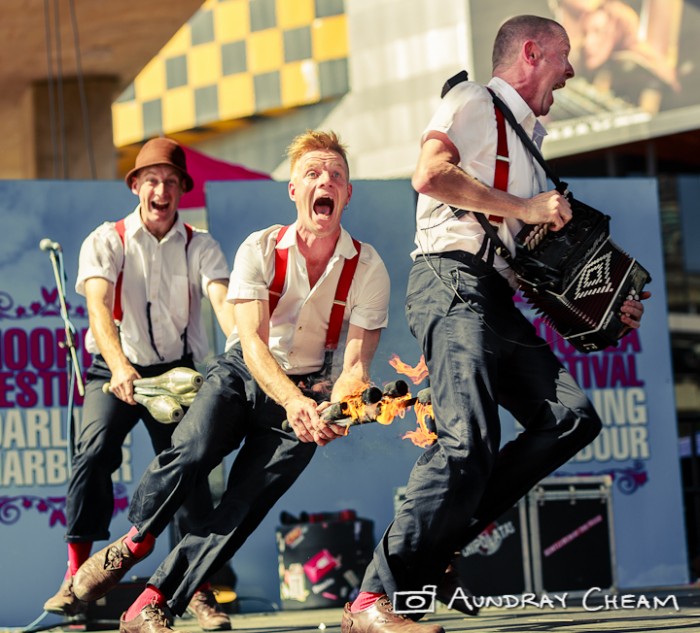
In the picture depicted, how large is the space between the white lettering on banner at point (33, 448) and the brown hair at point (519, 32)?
343 centimetres

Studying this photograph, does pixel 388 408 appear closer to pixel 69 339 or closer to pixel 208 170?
pixel 69 339

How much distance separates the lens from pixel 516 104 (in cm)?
447

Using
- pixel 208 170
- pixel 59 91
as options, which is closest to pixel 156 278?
pixel 208 170

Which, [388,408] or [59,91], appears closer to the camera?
[388,408]

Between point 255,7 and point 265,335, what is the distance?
2228cm

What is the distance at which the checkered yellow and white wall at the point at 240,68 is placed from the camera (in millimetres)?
24984

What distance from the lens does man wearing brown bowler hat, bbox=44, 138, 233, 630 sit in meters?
5.77

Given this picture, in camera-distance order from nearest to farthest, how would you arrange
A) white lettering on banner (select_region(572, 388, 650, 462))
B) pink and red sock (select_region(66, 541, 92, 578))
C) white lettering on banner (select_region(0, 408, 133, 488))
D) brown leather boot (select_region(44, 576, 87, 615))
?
brown leather boot (select_region(44, 576, 87, 615)) → pink and red sock (select_region(66, 541, 92, 578)) → white lettering on banner (select_region(0, 408, 133, 488)) → white lettering on banner (select_region(572, 388, 650, 462))

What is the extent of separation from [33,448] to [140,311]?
146 centimetres

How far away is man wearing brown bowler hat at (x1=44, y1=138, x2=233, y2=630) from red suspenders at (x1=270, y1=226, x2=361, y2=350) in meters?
0.77

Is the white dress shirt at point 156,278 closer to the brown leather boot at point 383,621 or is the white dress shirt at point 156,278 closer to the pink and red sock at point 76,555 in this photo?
the pink and red sock at point 76,555

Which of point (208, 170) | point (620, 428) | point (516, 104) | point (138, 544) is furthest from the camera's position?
point (208, 170)

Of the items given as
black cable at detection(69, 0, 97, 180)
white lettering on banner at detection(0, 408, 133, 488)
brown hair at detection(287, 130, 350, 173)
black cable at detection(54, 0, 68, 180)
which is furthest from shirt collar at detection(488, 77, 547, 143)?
black cable at detection(54, 0, 68, 180)

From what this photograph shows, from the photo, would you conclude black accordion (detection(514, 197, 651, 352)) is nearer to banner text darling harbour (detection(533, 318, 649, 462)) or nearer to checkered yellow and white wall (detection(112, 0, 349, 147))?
banner text darling harbour (detection(533, 318, 649, 462))
